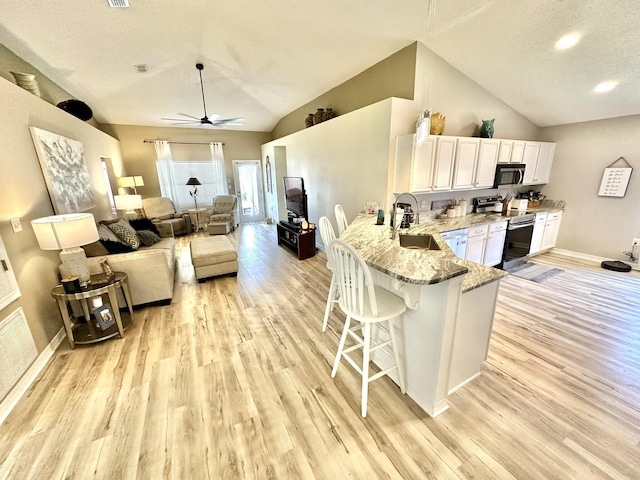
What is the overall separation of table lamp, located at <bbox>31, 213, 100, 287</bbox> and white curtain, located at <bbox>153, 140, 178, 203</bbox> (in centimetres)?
520

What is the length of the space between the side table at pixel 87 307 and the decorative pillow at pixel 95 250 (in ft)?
1.07

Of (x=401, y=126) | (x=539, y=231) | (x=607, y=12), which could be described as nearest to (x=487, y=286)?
(x=401, y=126)

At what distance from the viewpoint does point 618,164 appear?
401 centimetres

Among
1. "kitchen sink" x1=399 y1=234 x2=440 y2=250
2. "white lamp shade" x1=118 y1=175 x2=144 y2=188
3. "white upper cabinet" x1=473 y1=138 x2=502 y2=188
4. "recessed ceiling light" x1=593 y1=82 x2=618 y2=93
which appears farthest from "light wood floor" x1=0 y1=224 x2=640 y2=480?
"white lamp shade" x1=118 y1=175 x2=144 y2=188

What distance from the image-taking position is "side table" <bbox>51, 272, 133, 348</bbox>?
229cm

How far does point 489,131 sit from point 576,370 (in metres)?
3.17

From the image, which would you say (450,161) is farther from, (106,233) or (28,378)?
(28,378)

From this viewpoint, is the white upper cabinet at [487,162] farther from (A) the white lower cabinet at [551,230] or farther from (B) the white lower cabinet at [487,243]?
(A) the white lower cabinet at [551,230]

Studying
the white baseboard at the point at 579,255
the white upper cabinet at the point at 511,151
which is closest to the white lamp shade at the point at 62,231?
the white upper cabinet at the point at 511,151

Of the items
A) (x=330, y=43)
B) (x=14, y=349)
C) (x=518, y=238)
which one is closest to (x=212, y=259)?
(x=14, y=349)

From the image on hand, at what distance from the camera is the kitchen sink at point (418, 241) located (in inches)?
88.1

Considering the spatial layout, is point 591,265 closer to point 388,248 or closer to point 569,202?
point 569,202

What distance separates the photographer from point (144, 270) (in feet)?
9.50

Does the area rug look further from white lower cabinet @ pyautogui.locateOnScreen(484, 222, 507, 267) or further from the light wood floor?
the light wood floor
